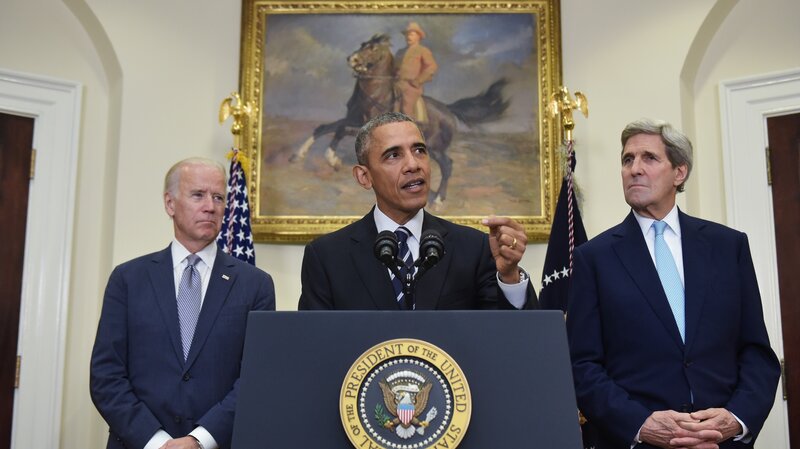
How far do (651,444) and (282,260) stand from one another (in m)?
3.13

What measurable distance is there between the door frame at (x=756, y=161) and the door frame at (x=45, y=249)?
4147 mm

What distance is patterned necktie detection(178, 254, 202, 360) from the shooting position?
3.23 m

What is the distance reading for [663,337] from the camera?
110 inches

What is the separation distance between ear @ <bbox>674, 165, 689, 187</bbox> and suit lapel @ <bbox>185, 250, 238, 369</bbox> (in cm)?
179

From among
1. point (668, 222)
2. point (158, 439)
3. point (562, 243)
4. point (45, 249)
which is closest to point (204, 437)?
point (158, 439)

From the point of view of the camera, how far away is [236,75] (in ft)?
18.1

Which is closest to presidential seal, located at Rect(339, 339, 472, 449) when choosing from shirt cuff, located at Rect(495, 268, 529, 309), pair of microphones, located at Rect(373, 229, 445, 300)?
pair of microphones, located at Rect(373, 229, 445, 300)

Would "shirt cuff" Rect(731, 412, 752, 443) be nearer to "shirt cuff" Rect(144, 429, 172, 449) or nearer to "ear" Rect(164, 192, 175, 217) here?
"shirt cuff" Rect(144, 429, 172, 449)

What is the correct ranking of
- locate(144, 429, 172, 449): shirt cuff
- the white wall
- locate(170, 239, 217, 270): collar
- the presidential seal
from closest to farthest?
the presidential seal, locate(144, 429, 172, 449): shirt cuff, locate(170, 239, 217, 270): collar, the white wall

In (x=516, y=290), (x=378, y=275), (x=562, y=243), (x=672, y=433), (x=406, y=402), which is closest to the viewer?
(x=406, y=402)

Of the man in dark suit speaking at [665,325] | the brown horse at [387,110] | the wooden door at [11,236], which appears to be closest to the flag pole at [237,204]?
the brown horse at [387,110]

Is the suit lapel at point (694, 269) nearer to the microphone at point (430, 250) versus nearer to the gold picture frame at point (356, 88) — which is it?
the microphone at point (430, 250)

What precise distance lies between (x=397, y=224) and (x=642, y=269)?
0.89 meters

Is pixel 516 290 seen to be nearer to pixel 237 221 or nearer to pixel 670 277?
pixel 670 277
